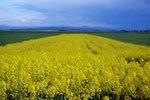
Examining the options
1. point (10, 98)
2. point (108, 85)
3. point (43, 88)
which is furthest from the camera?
point (108, 85)

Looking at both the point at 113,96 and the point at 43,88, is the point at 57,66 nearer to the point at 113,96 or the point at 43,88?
the point at 113,96

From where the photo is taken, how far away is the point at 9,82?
2894 cm

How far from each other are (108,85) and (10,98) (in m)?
6.89

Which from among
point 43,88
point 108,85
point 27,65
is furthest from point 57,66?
point 43,88

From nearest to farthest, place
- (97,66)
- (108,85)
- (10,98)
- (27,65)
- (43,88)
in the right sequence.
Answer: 1. (43,88)
2. (10,98)
3. (108,85)
4. (27,65)
5. (97,66)

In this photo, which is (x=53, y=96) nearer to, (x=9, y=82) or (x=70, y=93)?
(x=70, y=93)

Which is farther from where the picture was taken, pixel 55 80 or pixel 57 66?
pixel 57 66

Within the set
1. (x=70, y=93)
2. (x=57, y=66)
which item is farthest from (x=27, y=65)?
(x=70, y=93)

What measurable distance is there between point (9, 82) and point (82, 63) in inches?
414

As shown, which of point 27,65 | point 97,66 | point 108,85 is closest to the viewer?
point 108,85

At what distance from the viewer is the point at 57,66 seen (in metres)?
35.3

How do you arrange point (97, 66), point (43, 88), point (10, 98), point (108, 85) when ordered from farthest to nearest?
point (97, 66) → point (108, 85) → point (10, 98) → point (43, 88)

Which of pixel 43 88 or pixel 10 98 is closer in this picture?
pixel 43 88

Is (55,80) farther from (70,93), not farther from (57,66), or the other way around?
(57,66)
